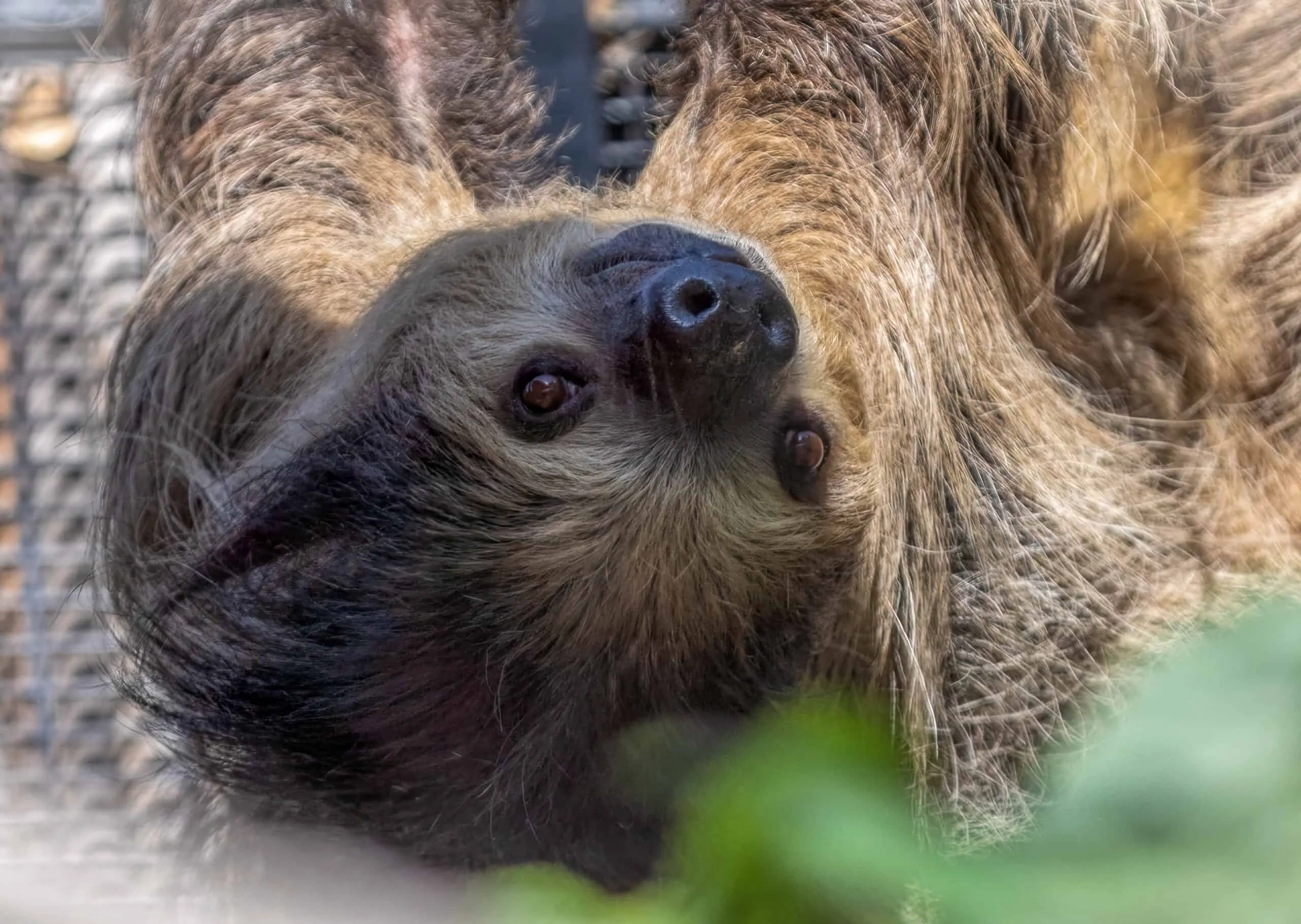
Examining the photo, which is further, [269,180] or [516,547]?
[269,180]

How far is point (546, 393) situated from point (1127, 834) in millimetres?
1062

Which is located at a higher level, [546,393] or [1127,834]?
→ [1127,834]

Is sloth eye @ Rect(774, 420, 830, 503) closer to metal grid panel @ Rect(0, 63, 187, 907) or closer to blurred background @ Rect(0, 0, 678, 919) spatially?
blurred background @ Rect(0, 0, 678, 919)

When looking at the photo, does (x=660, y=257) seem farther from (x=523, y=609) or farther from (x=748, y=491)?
→ (x=523, y=609)

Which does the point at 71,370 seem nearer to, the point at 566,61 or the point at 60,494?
the point at 60,494

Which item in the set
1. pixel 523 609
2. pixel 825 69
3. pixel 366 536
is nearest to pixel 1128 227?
pixel 825 69

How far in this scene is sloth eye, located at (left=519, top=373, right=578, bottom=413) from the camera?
4.81ft

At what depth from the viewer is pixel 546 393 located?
147 cm

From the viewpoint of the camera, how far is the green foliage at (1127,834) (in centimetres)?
43

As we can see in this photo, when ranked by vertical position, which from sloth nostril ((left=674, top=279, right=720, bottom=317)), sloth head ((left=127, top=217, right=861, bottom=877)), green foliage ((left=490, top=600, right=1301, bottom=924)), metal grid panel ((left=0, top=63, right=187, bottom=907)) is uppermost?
green foliage ((left=490, top=600, right=1301, bottom=924))

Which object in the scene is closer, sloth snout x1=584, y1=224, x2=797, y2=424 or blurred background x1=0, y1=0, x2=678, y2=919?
sloth snout x1=584, y1=224, x2=797, y2=424

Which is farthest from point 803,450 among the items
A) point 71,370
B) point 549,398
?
point 71,370

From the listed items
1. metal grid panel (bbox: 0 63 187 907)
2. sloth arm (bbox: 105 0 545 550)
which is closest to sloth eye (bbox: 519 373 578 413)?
sloth arm (bbox: 105 0 545 550)

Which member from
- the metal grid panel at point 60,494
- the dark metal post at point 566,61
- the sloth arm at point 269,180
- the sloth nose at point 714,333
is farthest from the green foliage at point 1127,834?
the metal grid panel at point 60,494
